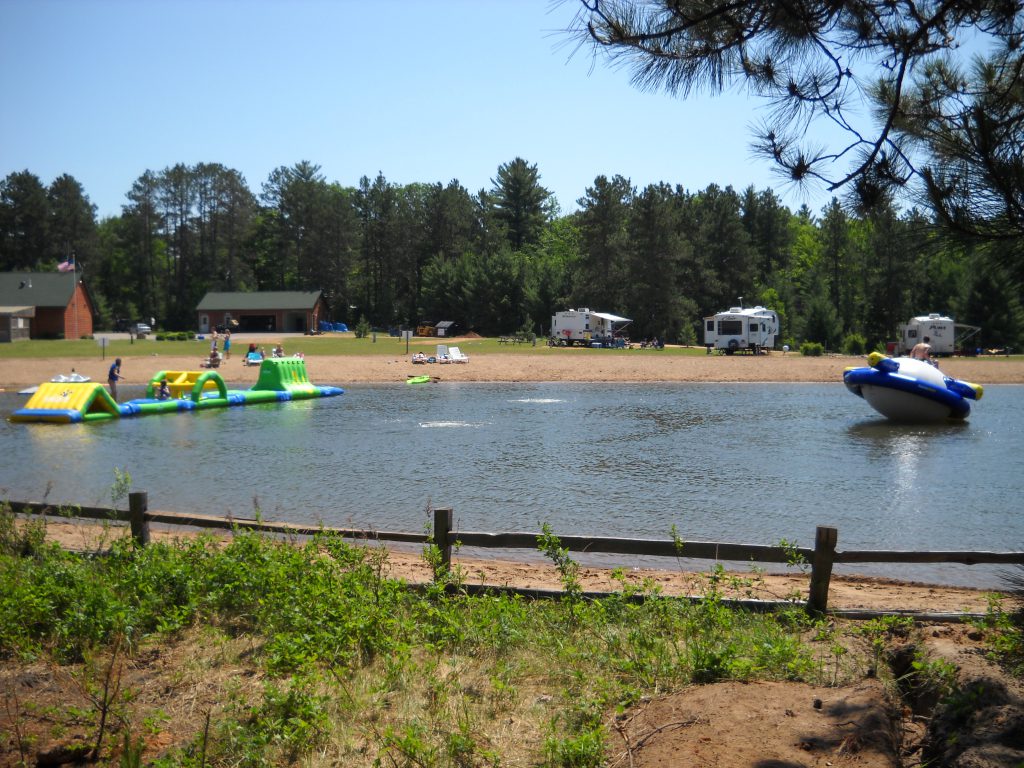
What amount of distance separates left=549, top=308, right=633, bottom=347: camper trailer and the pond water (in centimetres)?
3301

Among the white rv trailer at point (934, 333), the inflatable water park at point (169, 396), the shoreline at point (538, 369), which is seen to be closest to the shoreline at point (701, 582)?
the inflatable water park at point (169, 396)

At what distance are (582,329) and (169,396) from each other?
3741 cm

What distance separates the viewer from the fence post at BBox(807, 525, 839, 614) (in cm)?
708

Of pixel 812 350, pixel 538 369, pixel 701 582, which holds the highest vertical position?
pixel 812 350

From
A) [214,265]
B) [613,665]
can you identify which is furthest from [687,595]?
[214,265]

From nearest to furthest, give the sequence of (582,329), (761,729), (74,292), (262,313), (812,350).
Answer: (761,729)
(812,350)
(582,329)
(74,292)
(262,313)

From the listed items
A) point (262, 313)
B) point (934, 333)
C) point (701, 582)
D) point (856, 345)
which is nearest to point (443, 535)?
point (701, 582)

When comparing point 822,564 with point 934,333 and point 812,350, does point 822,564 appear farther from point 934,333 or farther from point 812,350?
point 934,333

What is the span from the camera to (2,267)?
3804 inches

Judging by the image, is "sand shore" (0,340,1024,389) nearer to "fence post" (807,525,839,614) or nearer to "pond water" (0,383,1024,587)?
"pond water" (0,383,1024,587)

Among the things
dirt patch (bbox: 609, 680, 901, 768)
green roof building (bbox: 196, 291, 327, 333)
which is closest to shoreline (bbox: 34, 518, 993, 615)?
dirt patch (bbox: 609, 680, 901, 768)

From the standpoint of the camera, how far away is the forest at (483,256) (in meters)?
69.1

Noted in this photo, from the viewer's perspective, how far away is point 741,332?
58312mm

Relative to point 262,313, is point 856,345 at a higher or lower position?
lower
